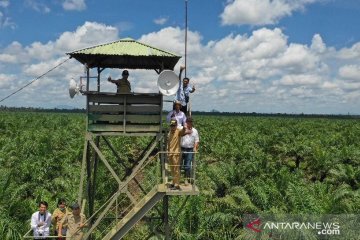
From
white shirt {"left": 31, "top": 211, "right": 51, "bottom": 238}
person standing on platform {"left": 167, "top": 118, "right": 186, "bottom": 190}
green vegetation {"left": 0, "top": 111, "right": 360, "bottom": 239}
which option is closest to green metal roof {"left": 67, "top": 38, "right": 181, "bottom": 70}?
person standing on platform {"left": 167, "top": 118, "right": 186, "bottom": 190}

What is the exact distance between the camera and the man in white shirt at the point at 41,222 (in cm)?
1171

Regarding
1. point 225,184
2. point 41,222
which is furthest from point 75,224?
point 225,184

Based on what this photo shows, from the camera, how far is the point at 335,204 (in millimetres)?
15750

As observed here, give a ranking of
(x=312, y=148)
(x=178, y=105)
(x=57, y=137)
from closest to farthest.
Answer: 1. (x=178, y=105)
2. (x=312, y=148)
3. (x=57, y=137)

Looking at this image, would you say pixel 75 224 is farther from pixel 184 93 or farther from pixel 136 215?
pixel 184 93

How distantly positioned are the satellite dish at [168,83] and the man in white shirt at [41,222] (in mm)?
4283

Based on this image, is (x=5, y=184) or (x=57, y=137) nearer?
(x=5, y=184)

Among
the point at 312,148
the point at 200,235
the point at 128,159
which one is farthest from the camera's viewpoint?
the point at 128,159

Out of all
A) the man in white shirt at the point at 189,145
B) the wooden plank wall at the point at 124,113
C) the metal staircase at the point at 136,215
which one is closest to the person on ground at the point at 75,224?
the metal staircase at the point at 136,215

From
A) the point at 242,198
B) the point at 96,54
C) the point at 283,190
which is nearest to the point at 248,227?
the point at 242,198

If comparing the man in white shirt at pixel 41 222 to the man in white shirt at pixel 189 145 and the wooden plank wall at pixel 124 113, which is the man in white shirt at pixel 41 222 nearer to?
the wooden plank wall at pixel 124 113

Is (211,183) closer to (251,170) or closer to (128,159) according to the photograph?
(251,170)

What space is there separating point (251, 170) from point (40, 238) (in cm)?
1244

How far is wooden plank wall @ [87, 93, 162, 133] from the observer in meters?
12.4
